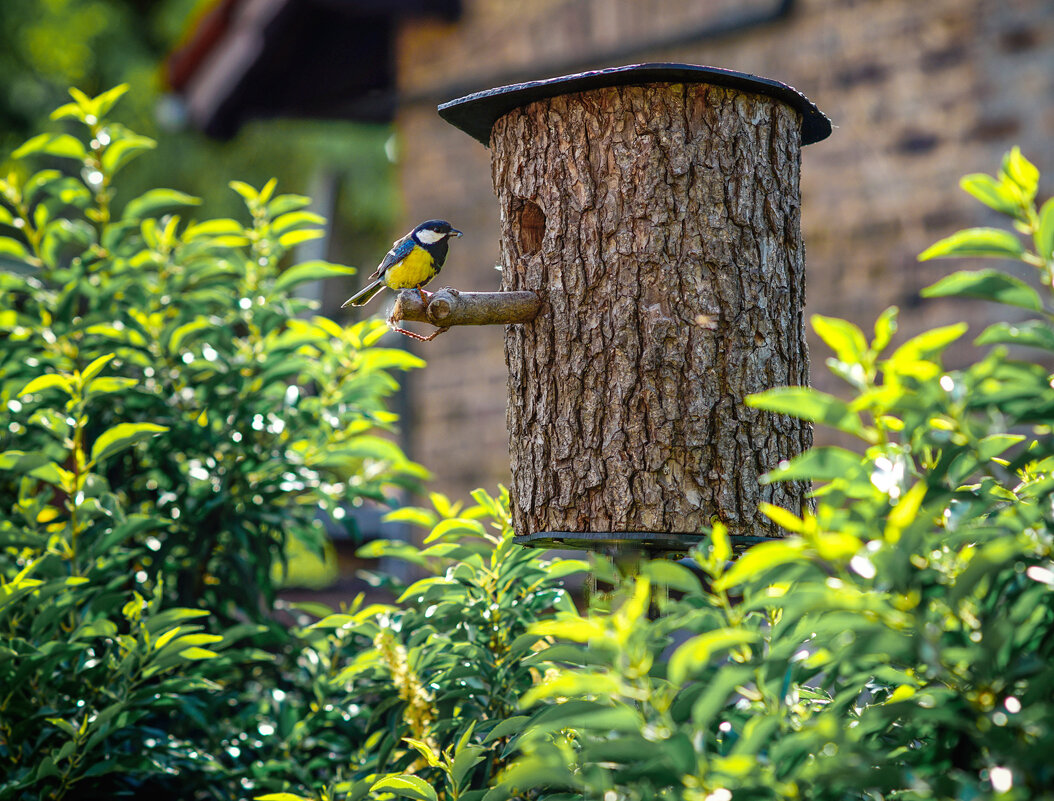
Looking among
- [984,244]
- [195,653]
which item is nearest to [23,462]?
[195,653]

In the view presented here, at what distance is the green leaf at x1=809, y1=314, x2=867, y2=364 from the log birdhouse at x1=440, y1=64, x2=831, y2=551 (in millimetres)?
685

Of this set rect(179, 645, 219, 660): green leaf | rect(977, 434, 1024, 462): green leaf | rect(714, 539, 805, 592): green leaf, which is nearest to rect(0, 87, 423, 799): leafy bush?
rect(179, 645, 219, 660): green leaf

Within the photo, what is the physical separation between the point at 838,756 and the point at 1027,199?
87 centimetres

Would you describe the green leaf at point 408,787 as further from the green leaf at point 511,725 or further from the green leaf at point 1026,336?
the green leaf at point 1026,336

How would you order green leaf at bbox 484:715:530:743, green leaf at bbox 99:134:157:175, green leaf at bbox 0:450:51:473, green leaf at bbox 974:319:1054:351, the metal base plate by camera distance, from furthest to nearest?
1. green leaf at bbox 99:134:157:175
2. green leaf at bbox 0:450:51:473
3. the metal base plate
4. green leaf at bbox 484:715:530:743
5. green leaf at bbox 974:319:1054:351

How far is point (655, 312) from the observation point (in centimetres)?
218

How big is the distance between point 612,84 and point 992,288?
1081mm

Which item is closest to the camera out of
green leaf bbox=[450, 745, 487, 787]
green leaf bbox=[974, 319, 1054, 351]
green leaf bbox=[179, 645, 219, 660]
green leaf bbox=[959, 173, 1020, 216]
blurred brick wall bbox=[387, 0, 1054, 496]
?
green leaf bbox=[974, 319, 1054, 351]

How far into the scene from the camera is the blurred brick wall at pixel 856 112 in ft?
14.7

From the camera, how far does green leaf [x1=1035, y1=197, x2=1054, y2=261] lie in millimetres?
1430

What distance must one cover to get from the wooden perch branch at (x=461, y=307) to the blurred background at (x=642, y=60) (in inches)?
54.6

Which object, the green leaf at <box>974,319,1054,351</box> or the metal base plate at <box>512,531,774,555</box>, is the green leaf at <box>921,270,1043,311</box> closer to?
the green leaf at <box>974,319,1054,351</box>

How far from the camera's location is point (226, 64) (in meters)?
6.82

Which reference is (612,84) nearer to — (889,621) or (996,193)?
(996,193)
